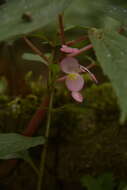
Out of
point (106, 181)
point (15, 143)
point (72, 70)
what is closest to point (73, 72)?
point (72, 70)

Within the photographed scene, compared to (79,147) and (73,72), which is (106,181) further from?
(73,72)

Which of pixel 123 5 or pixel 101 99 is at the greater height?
pixel 123 5

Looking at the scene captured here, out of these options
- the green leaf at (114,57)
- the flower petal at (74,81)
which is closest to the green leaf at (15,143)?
the flower petal at (74,81)

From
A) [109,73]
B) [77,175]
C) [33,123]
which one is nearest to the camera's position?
[109,73]

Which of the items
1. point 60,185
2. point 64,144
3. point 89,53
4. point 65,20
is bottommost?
point 60,185

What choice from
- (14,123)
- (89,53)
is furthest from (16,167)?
(89,53)

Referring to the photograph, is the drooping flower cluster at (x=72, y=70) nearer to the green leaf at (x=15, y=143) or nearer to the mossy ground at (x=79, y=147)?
the green leaf at (x=15, y=143)

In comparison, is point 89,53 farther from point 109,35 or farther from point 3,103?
point 3,103
